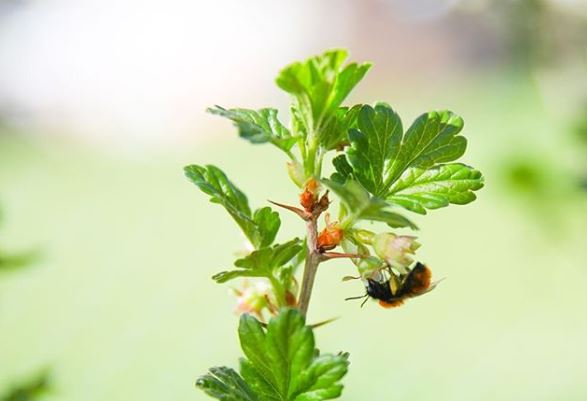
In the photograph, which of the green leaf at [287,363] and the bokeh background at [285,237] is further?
the bokeh background at [285,237]

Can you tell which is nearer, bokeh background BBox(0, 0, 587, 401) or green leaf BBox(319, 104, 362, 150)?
green leaf BBox(319, 104, 362, 150)

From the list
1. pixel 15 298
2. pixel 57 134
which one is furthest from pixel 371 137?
pixel 57 134

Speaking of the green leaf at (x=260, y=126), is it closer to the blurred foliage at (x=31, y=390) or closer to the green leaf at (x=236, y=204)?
the green leaf at (x=236, y=204)

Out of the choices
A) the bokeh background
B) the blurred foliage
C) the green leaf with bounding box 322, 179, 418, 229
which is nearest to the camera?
the green leaf with bounding box 322, 179, 418, 229

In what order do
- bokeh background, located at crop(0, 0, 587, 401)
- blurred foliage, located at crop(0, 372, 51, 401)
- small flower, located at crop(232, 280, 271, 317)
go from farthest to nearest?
1. bokeh background, located at crop(0, 0, 587, 401)
2. blurred foliage, located at crop(0, 372, 51, 401)
3. small flower, located at crop(232, 280, 271, 317)

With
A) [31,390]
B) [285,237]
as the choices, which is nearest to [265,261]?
[31,390]

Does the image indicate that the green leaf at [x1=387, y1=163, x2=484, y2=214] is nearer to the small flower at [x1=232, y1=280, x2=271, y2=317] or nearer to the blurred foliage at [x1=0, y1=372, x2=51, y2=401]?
the small flower at [x1=232, y1=280, x2=271, y2=317]

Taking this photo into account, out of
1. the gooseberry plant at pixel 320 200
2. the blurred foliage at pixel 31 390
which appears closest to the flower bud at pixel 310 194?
the gooseberry plant at pixel 320 200

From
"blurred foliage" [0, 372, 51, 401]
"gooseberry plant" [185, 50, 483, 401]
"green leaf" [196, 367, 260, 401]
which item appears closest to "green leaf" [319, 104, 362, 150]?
"gooseberry plant" [185, 50, 483, 401]
